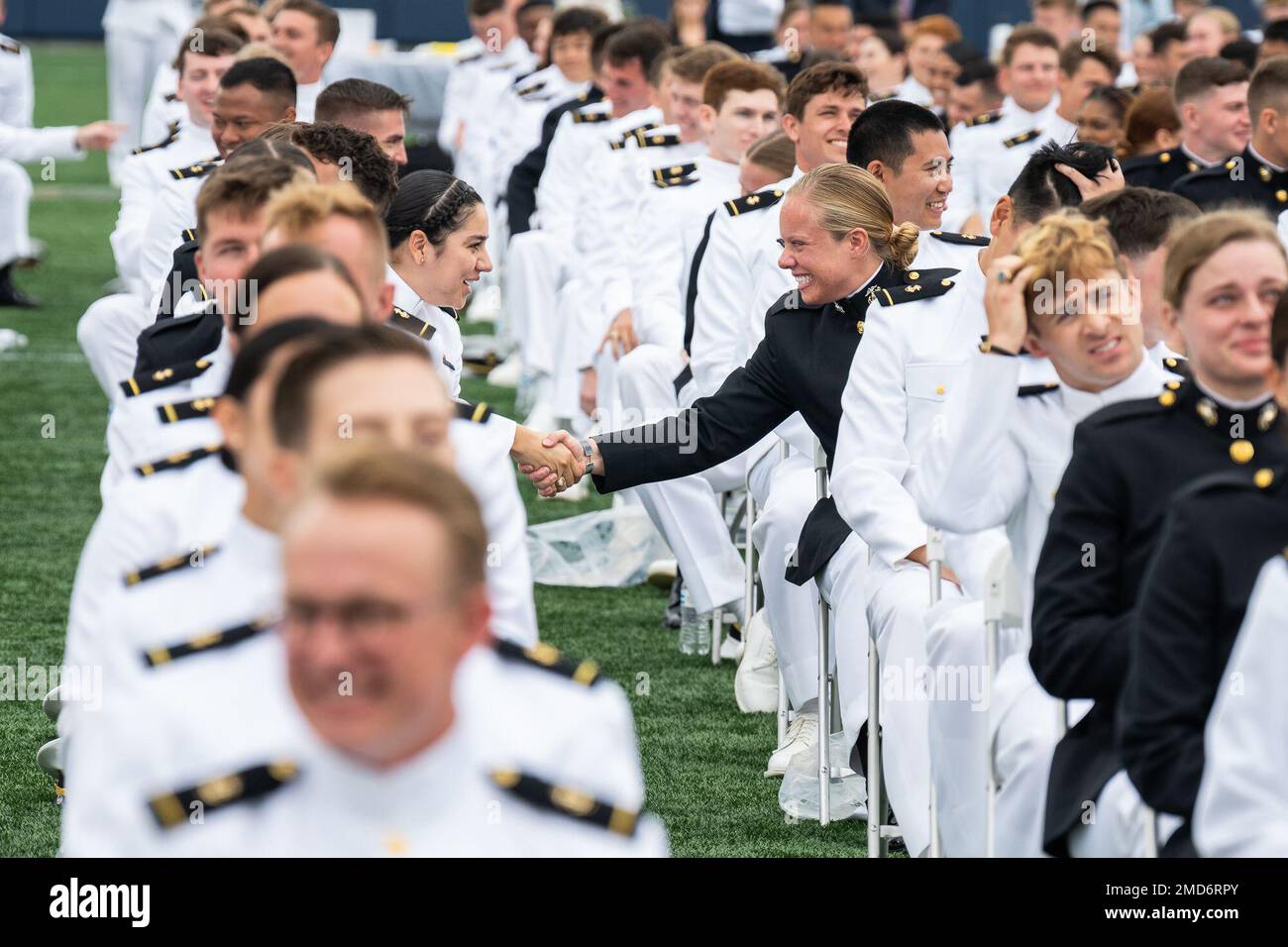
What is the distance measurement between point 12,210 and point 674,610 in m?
7.66

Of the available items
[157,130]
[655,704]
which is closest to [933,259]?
[655,704]

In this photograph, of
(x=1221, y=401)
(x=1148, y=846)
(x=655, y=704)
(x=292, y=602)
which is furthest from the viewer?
(x=655, y=704)

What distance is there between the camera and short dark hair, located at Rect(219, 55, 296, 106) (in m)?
6.96

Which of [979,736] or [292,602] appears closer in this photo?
[292,602]

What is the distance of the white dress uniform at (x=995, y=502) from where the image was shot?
410 centimetres

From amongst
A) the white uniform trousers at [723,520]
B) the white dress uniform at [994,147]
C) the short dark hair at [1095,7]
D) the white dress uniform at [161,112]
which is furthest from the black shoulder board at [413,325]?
the short dark hair at [1095,7]

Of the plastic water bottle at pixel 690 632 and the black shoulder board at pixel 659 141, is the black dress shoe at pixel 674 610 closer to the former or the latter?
the plastic water bottle at pixel 690 632

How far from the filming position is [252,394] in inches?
113

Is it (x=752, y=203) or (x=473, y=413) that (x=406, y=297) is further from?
(x=752, y=203)

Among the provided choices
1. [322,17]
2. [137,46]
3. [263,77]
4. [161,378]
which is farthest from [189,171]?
[137,46]

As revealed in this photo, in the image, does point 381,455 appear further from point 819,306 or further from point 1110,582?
point 819,306

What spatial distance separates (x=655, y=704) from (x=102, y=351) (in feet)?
8.10

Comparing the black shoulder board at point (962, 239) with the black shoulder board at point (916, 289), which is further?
the black shoulder board at point (962, 239)

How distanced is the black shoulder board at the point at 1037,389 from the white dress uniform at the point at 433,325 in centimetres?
129
